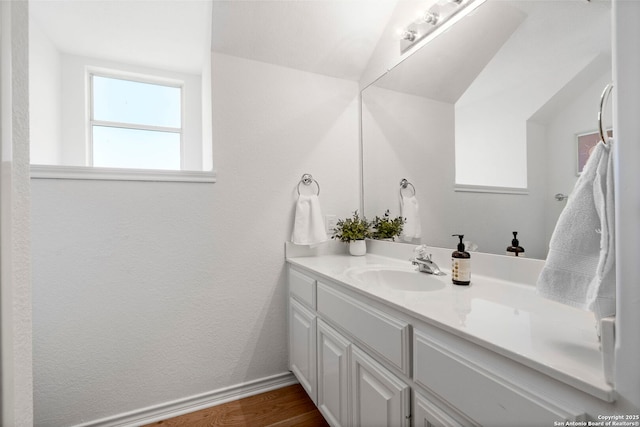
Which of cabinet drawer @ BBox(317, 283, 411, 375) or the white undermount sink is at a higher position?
the white undermount sink


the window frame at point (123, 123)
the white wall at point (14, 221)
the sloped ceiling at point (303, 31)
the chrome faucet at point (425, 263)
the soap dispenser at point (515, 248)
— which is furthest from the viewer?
the window frame at point (123, 123)

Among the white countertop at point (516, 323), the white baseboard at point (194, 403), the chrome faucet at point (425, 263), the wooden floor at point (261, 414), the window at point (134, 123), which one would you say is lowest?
the wooden floor at point (261, 414)

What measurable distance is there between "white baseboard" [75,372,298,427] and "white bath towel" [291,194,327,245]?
2.81 ft

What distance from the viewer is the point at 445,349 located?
757mm

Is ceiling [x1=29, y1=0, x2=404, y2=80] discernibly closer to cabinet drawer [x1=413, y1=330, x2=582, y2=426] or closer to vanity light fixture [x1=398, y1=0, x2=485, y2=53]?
vanity light fixture [x1=398, y1=0, x2=485, y2=53]

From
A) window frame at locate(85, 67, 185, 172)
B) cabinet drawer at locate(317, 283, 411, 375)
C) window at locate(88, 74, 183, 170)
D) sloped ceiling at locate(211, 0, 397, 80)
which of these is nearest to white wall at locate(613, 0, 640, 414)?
cabinet drawer at locate(317, 283, 411, 375)

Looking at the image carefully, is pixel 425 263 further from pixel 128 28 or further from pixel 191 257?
pixel 128 28

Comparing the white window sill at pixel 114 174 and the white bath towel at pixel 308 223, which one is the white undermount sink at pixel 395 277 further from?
the white window sill at pixel 114 174

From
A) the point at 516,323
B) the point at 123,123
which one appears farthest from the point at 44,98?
the point at 516,323

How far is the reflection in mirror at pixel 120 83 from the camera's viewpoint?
1.82 metres

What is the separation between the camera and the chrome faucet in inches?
53.1

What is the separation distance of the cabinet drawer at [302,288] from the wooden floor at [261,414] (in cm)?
58

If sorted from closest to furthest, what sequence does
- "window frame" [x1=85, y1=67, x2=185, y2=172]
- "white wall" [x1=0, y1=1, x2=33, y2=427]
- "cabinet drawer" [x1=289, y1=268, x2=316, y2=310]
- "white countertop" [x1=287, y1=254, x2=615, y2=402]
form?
"white wall" [x1=0, y1=1, x2=33, y2=427] → "white countertop" [x1=287, y1=254, x2=615, y2=402] → "cabinet drawer" [x1=289, y1=268, x2=316, y2=310] → "window frame" [x1=85, y1=67, x2=185, y2=172]

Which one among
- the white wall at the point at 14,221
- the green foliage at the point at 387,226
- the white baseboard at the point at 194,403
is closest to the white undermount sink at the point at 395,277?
the green foliage at the point at 387,226
